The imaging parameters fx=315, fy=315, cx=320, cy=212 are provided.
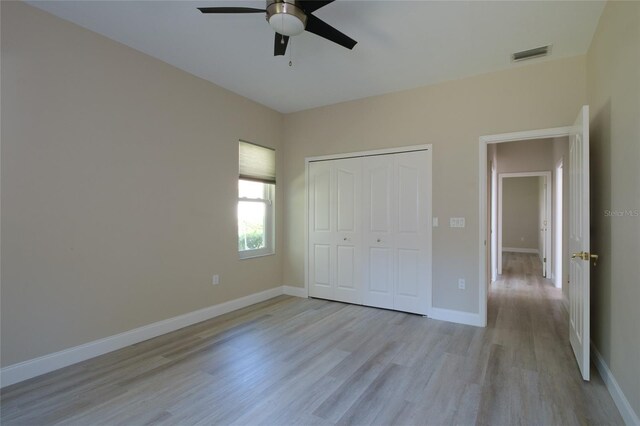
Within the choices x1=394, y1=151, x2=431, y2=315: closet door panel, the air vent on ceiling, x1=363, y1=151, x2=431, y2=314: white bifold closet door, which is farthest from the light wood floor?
the air vent on ceiling

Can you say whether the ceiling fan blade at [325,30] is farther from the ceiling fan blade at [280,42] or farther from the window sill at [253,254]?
the window sill at [253,254]

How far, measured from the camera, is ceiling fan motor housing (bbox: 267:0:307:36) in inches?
79.6

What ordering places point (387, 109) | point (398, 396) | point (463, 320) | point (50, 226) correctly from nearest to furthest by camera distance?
point (398, 396), point (50, 226), point (463, 320), point (387, 109)

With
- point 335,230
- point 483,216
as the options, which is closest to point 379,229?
point 335,230

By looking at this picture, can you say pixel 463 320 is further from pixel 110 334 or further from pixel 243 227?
pixel 110 334

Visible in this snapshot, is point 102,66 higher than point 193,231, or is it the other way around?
point 102,66

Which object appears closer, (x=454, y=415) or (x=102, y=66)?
(x=454, y=415)

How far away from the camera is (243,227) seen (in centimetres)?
449

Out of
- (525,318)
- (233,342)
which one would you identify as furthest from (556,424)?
(233,342)

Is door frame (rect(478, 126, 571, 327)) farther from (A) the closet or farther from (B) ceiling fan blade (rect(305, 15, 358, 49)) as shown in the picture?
(B) ceiling fan blade (rect(305, 15, 358, 49))

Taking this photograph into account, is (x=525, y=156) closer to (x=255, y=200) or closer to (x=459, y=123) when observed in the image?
(x=459, y=123)

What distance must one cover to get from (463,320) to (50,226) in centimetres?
419

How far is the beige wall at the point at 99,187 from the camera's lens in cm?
241

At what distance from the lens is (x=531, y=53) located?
314cm
